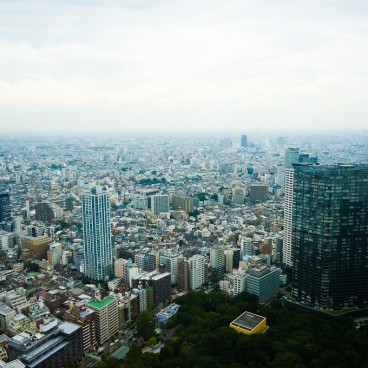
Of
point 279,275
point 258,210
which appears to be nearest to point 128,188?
point 258,210

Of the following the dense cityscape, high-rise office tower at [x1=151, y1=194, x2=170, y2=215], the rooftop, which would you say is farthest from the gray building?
high-rise office tower at [x1=151, y1=194, x2=170, y2=215]

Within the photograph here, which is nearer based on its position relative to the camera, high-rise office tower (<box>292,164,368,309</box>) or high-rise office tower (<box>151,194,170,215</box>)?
high-rise office tower (<box>292,164,368,309</box>)

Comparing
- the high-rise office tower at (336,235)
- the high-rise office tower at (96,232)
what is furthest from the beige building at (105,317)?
the high-rise office tower at (336,235)

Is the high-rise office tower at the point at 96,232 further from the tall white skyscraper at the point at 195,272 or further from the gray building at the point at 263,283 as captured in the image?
the gray building at the point at 263,283

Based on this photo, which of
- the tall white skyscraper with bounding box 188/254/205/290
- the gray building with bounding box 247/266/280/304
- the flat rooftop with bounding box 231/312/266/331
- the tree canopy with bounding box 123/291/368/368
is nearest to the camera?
the tree canopy with bounding box 123/291/368/368

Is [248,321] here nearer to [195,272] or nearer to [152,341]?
[152,341]

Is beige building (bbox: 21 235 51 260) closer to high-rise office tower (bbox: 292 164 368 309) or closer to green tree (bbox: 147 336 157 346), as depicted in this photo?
green tree (bbox: 147 336 157 346)

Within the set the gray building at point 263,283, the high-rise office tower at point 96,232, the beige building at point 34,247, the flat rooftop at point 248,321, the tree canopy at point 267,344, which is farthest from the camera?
the beige building at point 34,247
